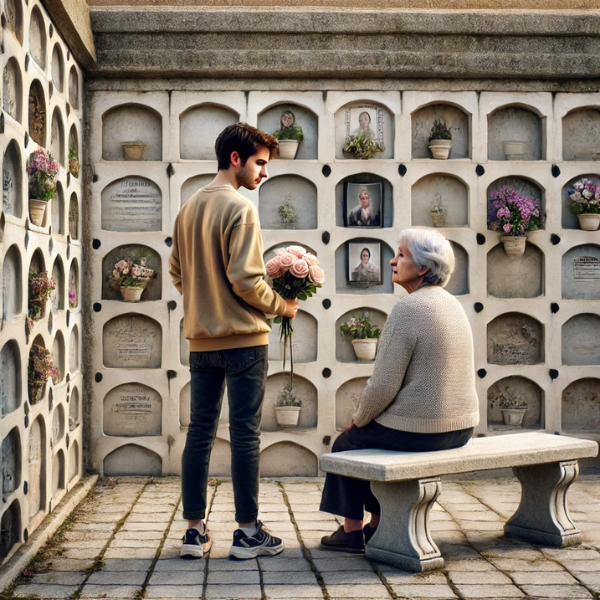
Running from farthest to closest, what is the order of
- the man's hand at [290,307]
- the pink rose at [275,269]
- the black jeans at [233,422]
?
the pink rose at [275,269] → the man's hand at [290,307] → the black jeans at [233,422]

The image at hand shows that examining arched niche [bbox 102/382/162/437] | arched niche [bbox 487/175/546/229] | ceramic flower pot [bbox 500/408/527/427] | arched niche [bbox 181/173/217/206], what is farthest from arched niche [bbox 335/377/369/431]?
arched niche [bbox 181/173/217/206]

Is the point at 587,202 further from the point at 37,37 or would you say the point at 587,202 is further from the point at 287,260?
the point at 37,37

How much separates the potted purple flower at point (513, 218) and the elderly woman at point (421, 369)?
7.01 ft

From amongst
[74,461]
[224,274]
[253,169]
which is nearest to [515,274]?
[253,169]

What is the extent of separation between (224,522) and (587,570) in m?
1.90

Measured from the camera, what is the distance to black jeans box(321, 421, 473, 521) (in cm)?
373

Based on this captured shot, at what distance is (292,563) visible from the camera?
371 centimetres

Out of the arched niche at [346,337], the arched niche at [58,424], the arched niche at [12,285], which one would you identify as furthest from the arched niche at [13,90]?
the arched niche at [346,337]

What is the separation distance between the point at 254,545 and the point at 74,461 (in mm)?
1980

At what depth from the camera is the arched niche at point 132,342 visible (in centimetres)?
579

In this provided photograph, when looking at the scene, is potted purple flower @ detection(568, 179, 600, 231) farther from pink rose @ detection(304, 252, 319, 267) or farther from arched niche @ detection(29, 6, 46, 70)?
arched niche @ detection(29, 6, 46, 70)

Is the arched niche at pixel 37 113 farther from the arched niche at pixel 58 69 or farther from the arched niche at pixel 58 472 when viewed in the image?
the arched niche at pixel 58 472

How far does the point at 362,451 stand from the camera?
377 centimetres

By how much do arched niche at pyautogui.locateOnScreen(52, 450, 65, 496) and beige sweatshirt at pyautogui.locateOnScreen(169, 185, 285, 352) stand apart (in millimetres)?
1465
